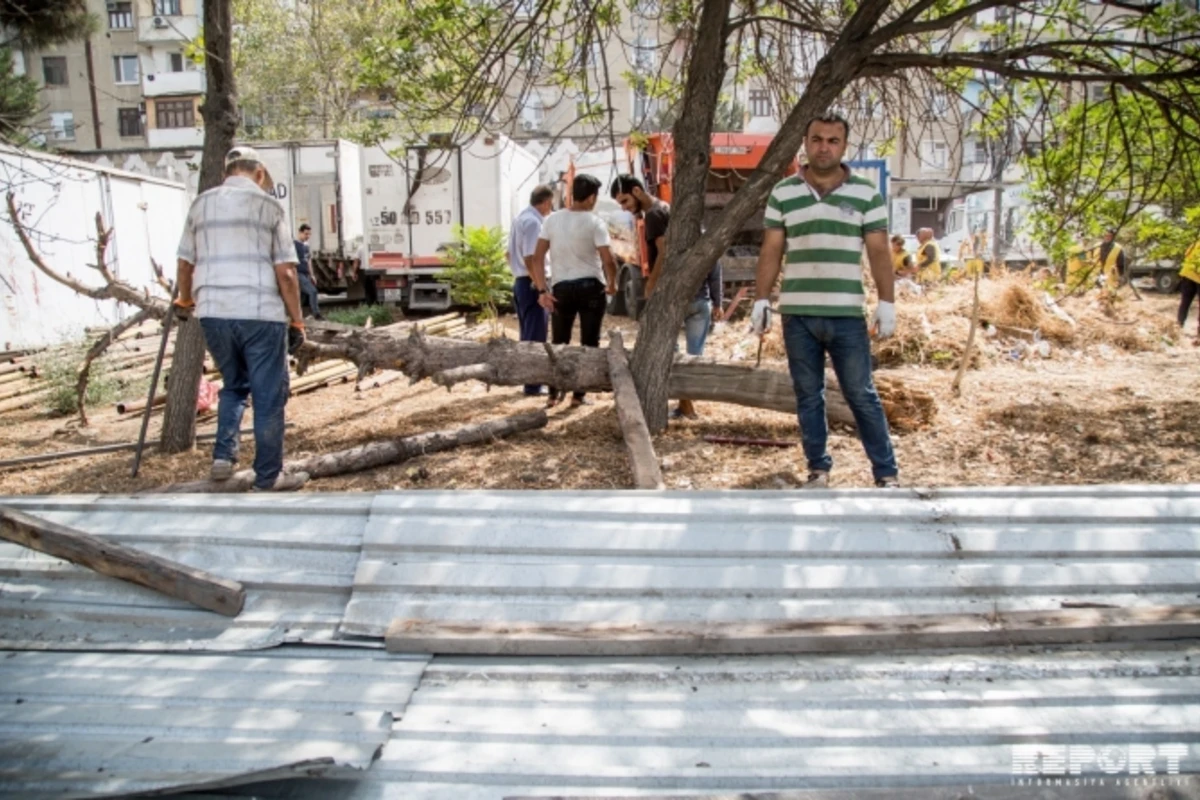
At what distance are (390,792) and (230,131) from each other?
504 cm

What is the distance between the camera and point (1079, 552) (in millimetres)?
2938

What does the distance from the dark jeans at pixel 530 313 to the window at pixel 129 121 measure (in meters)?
44.0

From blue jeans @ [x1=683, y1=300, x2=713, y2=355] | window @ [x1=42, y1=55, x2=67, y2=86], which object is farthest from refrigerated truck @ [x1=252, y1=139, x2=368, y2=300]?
window @ [x1=42, y1=55, x2=67, y2=86]

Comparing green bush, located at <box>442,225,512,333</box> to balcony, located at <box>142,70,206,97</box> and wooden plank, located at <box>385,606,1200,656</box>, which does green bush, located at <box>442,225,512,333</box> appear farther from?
balcony, located at <box>142,70,206,97</box>

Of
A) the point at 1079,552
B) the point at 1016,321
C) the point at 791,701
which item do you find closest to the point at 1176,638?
the point at 1079,552

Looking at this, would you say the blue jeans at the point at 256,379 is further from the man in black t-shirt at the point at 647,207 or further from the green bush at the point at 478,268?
the green bush at the point at 478,268

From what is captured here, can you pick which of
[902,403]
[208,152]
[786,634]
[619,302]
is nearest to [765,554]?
[786,634]

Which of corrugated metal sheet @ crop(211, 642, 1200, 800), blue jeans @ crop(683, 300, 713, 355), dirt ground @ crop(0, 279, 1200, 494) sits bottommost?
dirt ground @ crop(0, 279, 1200, 494)

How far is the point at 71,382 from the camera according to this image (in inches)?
331

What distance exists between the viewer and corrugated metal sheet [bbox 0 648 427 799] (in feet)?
6.72

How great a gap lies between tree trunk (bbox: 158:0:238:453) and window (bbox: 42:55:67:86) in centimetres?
4590

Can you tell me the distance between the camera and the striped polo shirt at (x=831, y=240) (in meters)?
4.17

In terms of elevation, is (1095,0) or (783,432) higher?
(1095,0)

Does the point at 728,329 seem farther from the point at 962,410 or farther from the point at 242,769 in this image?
the point at 242,769
